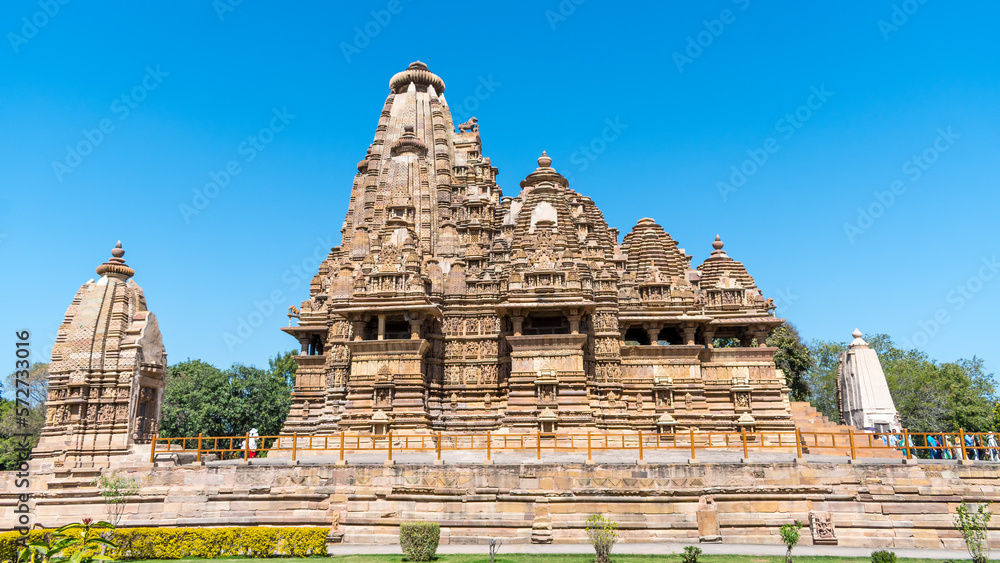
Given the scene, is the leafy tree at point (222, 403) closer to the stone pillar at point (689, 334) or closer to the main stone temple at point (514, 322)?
the main stone temple at point (514, 322)

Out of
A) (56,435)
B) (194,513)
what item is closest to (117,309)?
(56,435)

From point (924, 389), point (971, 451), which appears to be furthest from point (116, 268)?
point (924, 389)

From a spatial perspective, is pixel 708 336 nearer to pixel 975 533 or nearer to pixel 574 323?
pixel 574 323

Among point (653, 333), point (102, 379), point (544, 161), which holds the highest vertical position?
point (544, 161)

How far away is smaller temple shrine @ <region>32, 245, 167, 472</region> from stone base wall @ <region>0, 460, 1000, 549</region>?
16.7 ft

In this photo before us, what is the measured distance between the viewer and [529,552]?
1598cm

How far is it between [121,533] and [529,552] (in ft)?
32.1

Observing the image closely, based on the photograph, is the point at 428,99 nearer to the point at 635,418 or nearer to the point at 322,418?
the point at 322,418

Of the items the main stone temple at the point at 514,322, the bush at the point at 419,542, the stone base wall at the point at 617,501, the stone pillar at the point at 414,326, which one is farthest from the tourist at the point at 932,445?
the stone pillar at the point at 414,326

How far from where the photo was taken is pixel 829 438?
27.6 metres

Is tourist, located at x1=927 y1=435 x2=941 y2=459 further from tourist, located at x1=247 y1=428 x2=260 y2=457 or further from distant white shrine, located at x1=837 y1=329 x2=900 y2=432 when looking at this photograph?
tourist, located at x1=247 y1=428 x2=260 y2=457

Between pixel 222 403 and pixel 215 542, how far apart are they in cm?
3121

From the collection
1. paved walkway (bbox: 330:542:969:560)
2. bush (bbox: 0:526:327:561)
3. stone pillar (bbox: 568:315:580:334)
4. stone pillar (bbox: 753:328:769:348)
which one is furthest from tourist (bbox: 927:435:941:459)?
bush (bbox: 0:526:327:561)

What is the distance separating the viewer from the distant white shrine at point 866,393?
27344 mm
